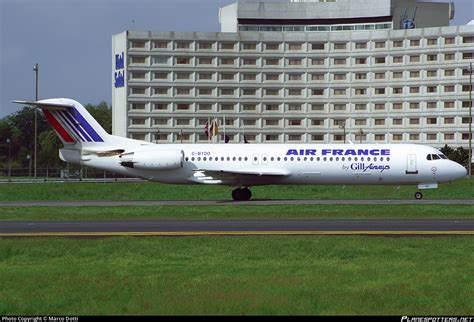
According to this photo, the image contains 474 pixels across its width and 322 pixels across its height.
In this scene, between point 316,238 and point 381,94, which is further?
point 381,94

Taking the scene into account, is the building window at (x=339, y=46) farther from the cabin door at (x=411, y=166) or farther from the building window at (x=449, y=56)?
the cabin door at (x=411, y=166)

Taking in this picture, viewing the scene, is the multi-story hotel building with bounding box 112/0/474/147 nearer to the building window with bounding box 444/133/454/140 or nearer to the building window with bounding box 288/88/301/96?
the building window with bounding box 288/88/301/96

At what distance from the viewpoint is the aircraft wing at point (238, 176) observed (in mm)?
48219

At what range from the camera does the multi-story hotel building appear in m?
123

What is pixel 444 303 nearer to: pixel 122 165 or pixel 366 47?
pixel 122 165

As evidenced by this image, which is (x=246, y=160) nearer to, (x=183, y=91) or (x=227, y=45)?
(x=183, y=91)

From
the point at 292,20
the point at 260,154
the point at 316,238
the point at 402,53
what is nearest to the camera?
the point at 316,238

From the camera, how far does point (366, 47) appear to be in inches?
5032

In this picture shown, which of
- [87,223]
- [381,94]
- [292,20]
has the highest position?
[292,20]

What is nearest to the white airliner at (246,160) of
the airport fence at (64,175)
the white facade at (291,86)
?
the airport fence at (64,175)

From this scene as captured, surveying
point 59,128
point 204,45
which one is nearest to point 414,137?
point 204,45

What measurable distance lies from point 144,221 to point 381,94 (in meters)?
98.2

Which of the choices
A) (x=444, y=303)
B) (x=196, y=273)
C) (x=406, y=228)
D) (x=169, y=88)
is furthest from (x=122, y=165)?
(x=169, y=88)

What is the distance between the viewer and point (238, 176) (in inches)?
1912
